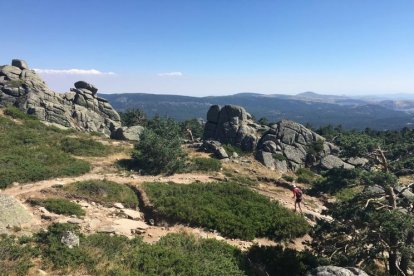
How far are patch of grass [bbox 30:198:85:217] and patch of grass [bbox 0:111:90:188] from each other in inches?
193

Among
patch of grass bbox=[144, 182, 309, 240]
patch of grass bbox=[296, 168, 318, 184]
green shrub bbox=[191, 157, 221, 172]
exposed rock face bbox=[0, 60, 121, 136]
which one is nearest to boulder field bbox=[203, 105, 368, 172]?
patch of grass bbox=[296, 168, 318, 184]

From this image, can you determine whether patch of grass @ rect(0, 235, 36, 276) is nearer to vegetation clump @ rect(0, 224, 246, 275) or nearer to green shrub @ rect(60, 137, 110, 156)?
vegetation clump @ rect(0, 224, 246, 275)

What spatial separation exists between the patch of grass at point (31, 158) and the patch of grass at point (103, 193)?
12.8ft

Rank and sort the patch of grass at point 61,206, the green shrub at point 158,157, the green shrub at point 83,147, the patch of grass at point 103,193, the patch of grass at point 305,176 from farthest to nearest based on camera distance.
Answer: the patch of grass at point 305,176 < the green shrub at point 83,147 < the green shrub at point 158,157 < the patch of grass at point 103,193 < the patch of grass at point 61,206

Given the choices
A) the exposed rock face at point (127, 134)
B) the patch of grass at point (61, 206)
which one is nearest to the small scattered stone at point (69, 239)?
the patch of grass at point (61, 206)

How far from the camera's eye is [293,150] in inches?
2000

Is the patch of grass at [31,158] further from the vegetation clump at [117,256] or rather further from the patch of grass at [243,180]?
the patch of grass at [243,180]

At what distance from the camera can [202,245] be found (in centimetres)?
1847

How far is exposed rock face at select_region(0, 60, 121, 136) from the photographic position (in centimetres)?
Answer: 6369

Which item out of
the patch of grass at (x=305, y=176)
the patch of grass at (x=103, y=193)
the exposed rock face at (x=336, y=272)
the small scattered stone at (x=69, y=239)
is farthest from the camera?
the patch of grass at (x=305, y=176)

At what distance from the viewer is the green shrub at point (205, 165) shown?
119 feet

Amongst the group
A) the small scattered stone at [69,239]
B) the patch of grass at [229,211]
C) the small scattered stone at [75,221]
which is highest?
the small scattered stone at [69,239]

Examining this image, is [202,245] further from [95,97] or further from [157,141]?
[95,97]

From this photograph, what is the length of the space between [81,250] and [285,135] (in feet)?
141
